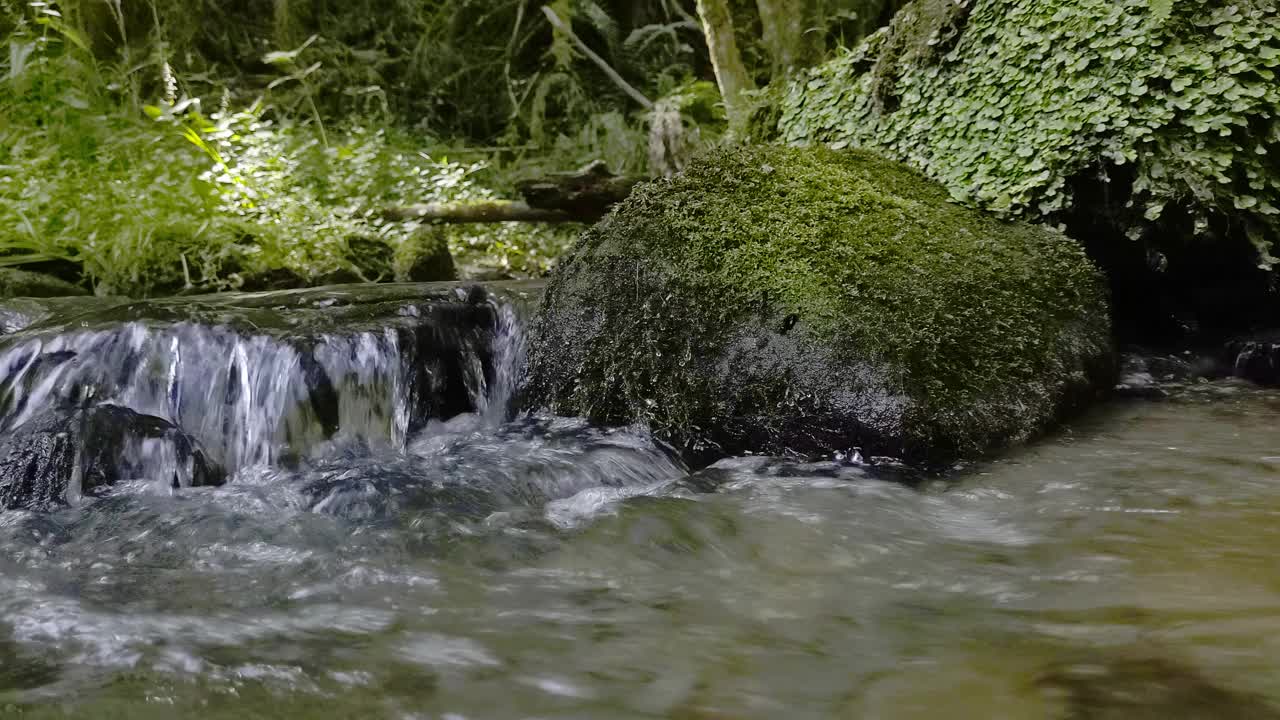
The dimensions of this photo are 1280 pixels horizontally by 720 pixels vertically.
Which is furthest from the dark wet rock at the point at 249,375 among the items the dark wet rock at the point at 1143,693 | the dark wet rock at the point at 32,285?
the dark wet rock at the point at 1143,693

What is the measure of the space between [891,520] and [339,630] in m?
1.42

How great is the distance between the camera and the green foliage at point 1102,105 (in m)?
3.48

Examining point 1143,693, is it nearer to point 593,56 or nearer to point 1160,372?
point 1160,372

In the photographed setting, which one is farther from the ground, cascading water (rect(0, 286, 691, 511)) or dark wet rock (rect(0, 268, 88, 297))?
dark wet rock (rect(0, 268, 88, 297))

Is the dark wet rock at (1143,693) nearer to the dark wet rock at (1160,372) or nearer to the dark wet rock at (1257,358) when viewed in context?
the dark wet rock at (1160,372)

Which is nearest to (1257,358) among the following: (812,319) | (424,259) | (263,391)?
(812,319)

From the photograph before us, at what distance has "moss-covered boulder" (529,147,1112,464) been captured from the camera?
2.92m

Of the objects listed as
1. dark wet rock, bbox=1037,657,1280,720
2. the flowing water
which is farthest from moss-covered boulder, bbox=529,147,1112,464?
dark wet rock, bbox=1037,657,1280,720

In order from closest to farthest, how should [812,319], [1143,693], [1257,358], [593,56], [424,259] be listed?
[1143,693] → [812,319] → [1257,358] → [424,259] → [593,56]

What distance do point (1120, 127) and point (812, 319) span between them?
1.70m

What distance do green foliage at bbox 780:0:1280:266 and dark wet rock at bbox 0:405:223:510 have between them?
3.43 metres

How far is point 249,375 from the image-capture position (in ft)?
12.2

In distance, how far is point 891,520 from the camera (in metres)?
2.31

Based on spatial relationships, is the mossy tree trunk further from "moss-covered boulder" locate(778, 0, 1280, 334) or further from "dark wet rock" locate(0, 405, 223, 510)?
"dark wet rock" locate(0, 405, 223, 510)
